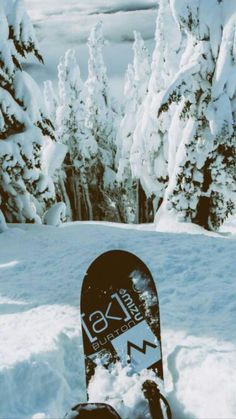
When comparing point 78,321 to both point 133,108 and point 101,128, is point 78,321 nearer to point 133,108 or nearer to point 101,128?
point 133,108

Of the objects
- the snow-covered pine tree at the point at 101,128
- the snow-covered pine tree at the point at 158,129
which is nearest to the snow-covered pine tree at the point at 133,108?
the snow-covered pine tree at the point at 101,128

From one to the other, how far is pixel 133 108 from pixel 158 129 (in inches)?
312

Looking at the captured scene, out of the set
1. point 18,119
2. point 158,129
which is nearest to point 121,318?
point 18,119

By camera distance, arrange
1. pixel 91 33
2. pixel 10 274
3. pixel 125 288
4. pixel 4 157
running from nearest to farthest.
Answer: pixel 125 288
pixel 10 274
pixel 4 157
pixel 91 33

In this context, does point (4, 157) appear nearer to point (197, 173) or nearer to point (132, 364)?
point (197, 173)

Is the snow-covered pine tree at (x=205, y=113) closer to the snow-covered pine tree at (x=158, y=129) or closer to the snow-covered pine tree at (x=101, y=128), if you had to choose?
the snow-covered pine tree at (x=158, y=129)

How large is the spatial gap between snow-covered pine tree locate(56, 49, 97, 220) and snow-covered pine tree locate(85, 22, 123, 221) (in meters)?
0.83

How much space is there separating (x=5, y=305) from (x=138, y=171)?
59.5 ft

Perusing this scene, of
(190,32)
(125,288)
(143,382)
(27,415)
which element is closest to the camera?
(27,415)

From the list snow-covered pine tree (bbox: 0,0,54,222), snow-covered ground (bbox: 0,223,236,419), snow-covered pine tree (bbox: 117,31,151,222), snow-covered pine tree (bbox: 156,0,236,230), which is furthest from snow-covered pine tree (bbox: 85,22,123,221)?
snow-covered ground (bbox: 0,223,236,419)

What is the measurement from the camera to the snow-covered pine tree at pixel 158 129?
2316cm

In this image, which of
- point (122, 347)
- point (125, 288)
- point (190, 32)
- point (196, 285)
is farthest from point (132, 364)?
point (190, 32)

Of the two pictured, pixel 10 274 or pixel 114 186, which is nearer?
pixel 10 274

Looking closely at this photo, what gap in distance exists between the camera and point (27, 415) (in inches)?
140
